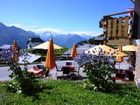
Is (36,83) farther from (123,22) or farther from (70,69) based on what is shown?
(70,69)

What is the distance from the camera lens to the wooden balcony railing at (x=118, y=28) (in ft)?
59.0

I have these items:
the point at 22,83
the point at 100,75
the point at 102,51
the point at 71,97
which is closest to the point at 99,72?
the point at 100,75

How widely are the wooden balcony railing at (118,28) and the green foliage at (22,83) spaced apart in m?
6.00

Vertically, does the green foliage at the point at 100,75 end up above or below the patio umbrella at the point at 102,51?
below

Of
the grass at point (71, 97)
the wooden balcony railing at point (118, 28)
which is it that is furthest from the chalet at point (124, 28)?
the grass at point (71, 97)

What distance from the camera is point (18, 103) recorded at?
11469 millimetres

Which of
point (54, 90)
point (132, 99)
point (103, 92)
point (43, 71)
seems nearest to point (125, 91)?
point (103, 92)

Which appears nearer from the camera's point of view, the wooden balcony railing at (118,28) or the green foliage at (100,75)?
the green foliage at (100,75)

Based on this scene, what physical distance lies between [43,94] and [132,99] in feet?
10.1

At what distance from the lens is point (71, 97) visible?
41.0 ft

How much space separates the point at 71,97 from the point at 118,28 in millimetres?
7448

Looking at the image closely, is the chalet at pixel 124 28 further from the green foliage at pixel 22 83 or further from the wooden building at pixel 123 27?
the green foliage at pixel 22 83

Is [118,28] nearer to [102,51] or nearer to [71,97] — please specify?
[102,51]

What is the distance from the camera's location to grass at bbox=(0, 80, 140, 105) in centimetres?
1168
